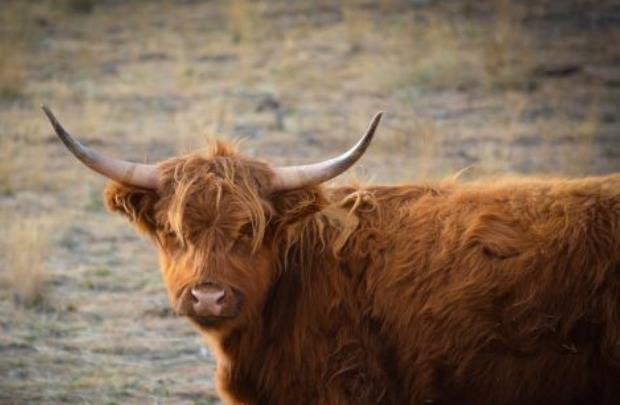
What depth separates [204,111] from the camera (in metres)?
13.9

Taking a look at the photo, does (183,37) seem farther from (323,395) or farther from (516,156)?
(323,395)

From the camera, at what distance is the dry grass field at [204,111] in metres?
8.64

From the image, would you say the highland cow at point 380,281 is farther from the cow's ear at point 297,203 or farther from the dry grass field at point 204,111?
the dry grass field at point 204,111

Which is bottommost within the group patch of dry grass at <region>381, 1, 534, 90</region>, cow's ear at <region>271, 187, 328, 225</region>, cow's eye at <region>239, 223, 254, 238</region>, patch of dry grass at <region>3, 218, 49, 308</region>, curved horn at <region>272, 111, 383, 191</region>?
patch of dry grass at <region>3, 218, 49, 308</region>

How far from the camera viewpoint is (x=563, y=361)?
5.93m

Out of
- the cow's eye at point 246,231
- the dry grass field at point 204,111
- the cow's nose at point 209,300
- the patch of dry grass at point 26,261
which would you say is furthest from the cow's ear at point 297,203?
the patch of dry grass at point 26,261

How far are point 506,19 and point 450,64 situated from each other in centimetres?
156

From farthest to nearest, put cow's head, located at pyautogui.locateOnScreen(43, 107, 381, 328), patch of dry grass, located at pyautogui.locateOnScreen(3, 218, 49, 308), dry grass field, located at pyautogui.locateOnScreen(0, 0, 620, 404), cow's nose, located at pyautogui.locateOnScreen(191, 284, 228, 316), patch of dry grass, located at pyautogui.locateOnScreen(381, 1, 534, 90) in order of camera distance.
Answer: patch of dry grass, located at pyautogui.locateOnScreen(381, 1, 534, 90)
patch of dry grass, located at pyautogui.locateOnScreen(3, 218, 49, 308)
dry grass field, located at pyautogui.locateOnScreen(0, 0, 620, 404)
cow's head, located at pyautogui.locateOnScreen(43, 107, 381, 328)
cow's nose, located at pyautogui.locateOnScreen(191, 284, 228, 316)

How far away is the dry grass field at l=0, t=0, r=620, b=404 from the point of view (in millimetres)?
8641

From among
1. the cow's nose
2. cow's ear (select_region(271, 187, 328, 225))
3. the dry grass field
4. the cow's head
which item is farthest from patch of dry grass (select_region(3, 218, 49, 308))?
the cow's nose

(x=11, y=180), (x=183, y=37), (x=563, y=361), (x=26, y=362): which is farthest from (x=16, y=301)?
(x=183, y=37)

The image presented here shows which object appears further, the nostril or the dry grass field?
the dry grass field

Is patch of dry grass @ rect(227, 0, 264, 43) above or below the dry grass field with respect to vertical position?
above

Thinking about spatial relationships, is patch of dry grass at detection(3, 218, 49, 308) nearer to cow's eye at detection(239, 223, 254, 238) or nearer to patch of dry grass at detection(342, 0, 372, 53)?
cow's eye at detection(239, 223, 254, 238)
